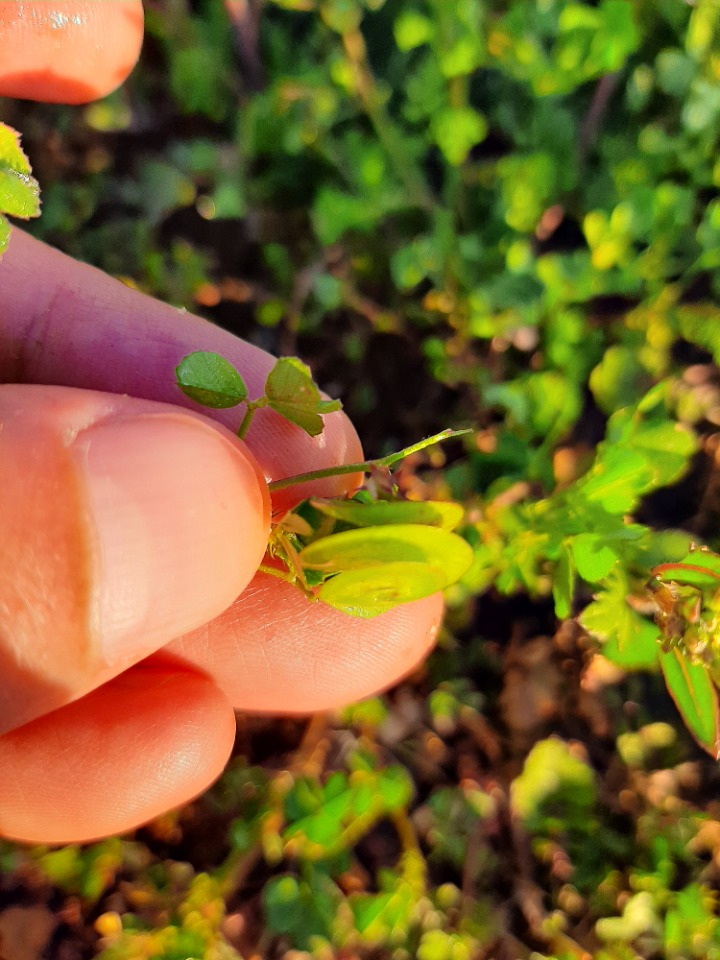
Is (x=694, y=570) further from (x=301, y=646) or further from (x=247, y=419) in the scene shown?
(x=301, y=646)

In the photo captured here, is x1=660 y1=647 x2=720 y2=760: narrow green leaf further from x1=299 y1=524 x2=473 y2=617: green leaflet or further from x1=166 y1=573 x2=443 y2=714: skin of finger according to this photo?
x1=166 y1=573 x2=443 y2=714: skin of finger

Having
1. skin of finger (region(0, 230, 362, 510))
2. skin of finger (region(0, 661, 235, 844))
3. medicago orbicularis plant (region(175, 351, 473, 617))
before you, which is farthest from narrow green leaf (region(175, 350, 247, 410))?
skin of finger (region(0, 661, 235, 844))

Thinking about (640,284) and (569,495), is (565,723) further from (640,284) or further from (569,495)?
(640,284)

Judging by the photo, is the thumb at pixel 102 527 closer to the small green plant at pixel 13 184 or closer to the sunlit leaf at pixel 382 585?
the sunlit leaf at pixel 382 585

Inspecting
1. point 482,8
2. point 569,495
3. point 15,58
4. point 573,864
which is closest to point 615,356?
point 569,495

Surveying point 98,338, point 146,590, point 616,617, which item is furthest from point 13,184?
point 616,617

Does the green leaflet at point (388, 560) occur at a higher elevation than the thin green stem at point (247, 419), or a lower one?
lower

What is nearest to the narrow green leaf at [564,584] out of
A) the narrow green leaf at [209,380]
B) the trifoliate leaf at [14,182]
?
the narrow green leaf at [209,380]
